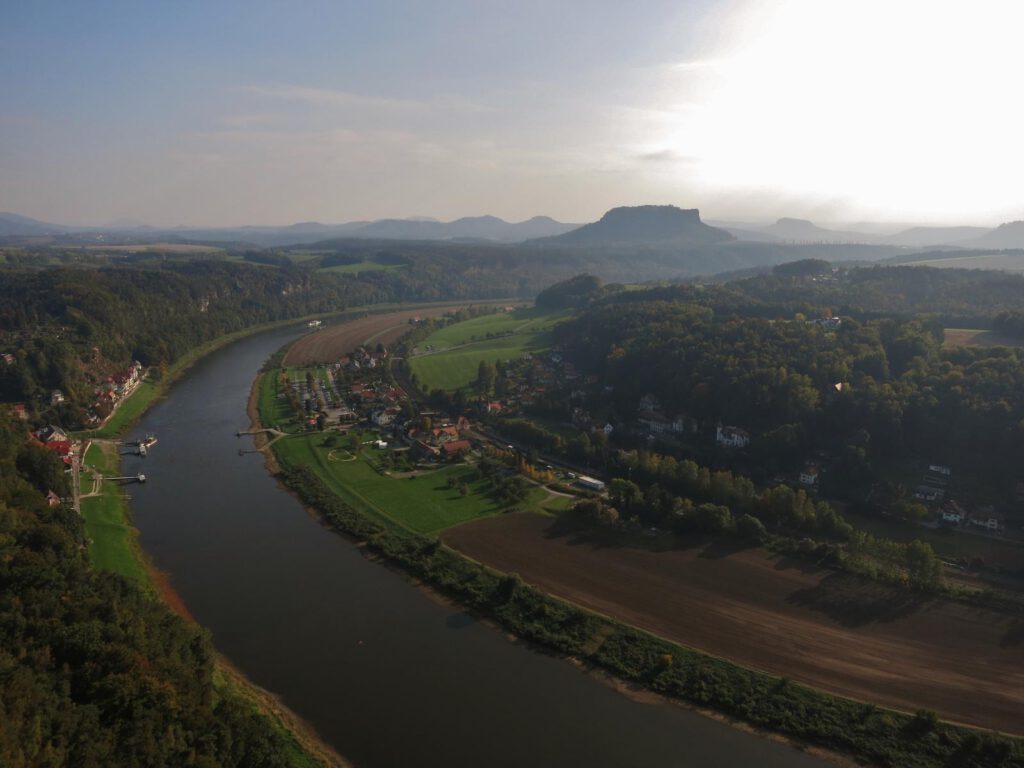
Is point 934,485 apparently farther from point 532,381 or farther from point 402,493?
point 532,381

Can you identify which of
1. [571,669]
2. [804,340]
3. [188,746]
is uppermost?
[804,340]

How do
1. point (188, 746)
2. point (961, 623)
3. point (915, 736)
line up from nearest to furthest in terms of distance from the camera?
1. point (188, 746)
2. point (915, 736)
3. point (961, 623)

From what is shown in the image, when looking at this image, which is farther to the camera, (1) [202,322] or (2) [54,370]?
(1) [202,322]

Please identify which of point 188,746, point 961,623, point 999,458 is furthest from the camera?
point 999,458

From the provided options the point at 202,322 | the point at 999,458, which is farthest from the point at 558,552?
the point at 202,322

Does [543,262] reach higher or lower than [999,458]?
higher

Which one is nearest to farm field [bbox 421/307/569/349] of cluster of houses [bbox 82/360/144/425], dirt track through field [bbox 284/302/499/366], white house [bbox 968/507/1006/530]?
dirt track through field [bbox 284/302/499/366]

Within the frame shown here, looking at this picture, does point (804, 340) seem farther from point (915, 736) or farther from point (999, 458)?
point (915, 736)
